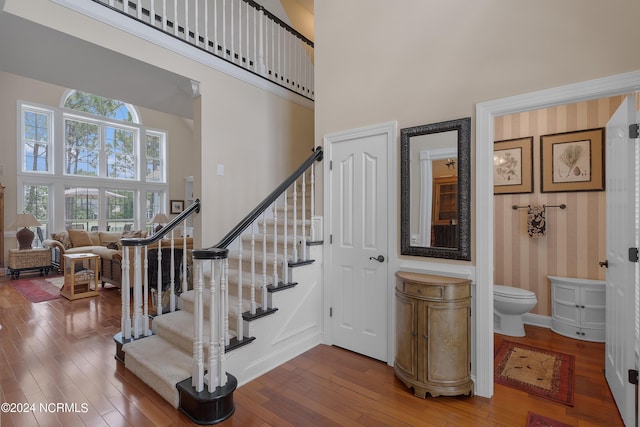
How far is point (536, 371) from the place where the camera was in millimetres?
2580

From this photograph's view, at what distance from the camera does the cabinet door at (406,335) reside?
2.28m

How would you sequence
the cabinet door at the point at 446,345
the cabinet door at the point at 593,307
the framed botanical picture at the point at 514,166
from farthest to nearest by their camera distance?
the framed botanical picture at the point at 514,166, the cabinet door at the point at 593,307, the cabinet door at the point at 446,345

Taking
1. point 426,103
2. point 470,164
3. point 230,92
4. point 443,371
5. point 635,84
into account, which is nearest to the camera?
point 635,84

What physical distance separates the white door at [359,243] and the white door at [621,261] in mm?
1587

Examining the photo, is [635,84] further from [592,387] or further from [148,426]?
[148,426]

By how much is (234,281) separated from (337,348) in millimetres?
1232

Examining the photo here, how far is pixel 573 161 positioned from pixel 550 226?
77 cm

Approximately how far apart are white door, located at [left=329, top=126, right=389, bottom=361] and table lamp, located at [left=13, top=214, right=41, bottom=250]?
7011 mm

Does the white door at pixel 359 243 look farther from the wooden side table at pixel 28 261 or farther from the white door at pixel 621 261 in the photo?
the wooden side table at pixel 28 261

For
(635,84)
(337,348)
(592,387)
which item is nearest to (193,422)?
(337,348)

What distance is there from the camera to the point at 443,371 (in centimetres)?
220

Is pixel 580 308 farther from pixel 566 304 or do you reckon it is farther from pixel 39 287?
pixel 39 287

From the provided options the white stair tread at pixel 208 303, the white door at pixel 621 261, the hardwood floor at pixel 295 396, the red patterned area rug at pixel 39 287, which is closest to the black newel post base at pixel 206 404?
the hardwood floor at pixel 295 396

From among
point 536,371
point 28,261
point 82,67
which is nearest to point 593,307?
point 536,371
